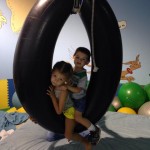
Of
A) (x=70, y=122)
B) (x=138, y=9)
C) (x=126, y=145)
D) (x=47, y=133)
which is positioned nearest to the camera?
(x=70, y=122)

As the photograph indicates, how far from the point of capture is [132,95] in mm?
3102

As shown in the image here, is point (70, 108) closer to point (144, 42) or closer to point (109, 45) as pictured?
point (109, 45)

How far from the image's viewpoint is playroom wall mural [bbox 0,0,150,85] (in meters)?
3.35

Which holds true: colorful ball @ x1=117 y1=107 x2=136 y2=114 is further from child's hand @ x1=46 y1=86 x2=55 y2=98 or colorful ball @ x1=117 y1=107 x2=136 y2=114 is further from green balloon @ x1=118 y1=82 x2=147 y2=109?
child's hand @ x1=46 y1=86 x2=55 y2=98

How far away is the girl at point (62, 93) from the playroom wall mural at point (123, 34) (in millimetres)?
1939

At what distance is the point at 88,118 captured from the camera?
1.68 m

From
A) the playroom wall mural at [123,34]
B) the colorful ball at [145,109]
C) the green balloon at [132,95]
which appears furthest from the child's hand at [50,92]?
the playroom wall mural at [123,34]

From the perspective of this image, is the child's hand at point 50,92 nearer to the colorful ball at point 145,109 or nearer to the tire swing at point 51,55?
the tire swing at point 51,55

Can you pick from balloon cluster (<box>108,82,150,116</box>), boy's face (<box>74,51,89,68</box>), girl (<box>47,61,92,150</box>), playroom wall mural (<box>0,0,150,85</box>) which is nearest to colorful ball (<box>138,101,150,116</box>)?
balloon cluster (<box>108,82,150,116</box>)

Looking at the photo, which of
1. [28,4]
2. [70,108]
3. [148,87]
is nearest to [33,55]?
[70,108]

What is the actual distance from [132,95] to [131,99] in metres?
0.05

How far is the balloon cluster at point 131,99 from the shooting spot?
10.1 feet

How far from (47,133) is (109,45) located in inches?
38.8

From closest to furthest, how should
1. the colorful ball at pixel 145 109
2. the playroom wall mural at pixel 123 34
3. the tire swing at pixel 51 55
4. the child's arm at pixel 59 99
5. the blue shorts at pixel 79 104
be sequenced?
the tire swing at pixel 51 55 → the child's arm at pixel 59 99 → the blue shorts at pixel 79 104 → the colorful ball at pixel 145 109 → the playroom wall mural at pixel 123 34
